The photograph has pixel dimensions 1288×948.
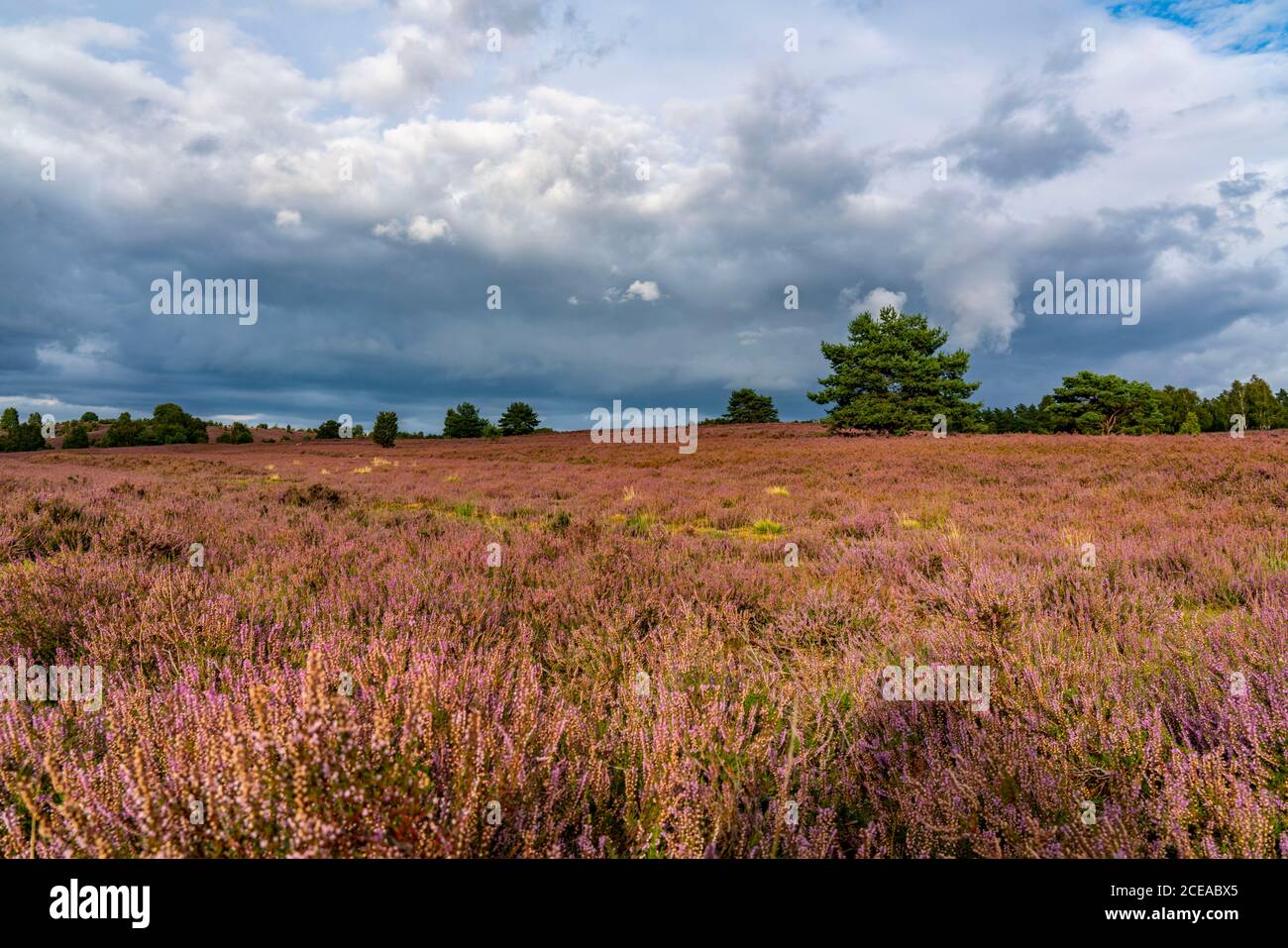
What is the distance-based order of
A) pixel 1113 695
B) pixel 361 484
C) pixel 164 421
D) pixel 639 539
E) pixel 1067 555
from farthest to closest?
pixel 164 421 → pixel 361 484 → pixel 639 539 → pixel 1067 555 → pixel 1113 695

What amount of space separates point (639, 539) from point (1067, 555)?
4.47 metres

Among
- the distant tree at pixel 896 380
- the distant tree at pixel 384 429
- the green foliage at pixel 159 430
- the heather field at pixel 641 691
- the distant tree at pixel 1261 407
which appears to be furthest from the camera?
the distant tree at pixel 1261 407

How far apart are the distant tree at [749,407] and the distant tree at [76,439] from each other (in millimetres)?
75268

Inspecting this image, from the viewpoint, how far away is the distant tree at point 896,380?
34.0 meters

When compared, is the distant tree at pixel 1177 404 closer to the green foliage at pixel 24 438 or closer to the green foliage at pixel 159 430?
the green foliage at pixel 159 430

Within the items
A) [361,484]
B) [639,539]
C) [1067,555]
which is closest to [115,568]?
[639,539]

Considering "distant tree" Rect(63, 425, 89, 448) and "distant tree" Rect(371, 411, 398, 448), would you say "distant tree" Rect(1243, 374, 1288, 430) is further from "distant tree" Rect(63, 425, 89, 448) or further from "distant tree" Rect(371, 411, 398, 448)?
"distant tree" Rect(63, 425, 89, 448)

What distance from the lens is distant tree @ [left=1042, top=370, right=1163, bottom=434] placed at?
4231cm

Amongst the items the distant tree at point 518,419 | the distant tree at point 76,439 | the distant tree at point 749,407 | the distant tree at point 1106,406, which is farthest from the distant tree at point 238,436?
the distant tree at point 1106,406

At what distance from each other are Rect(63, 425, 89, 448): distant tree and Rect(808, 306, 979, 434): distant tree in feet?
244

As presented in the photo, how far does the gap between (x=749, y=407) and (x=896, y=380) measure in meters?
41.5
